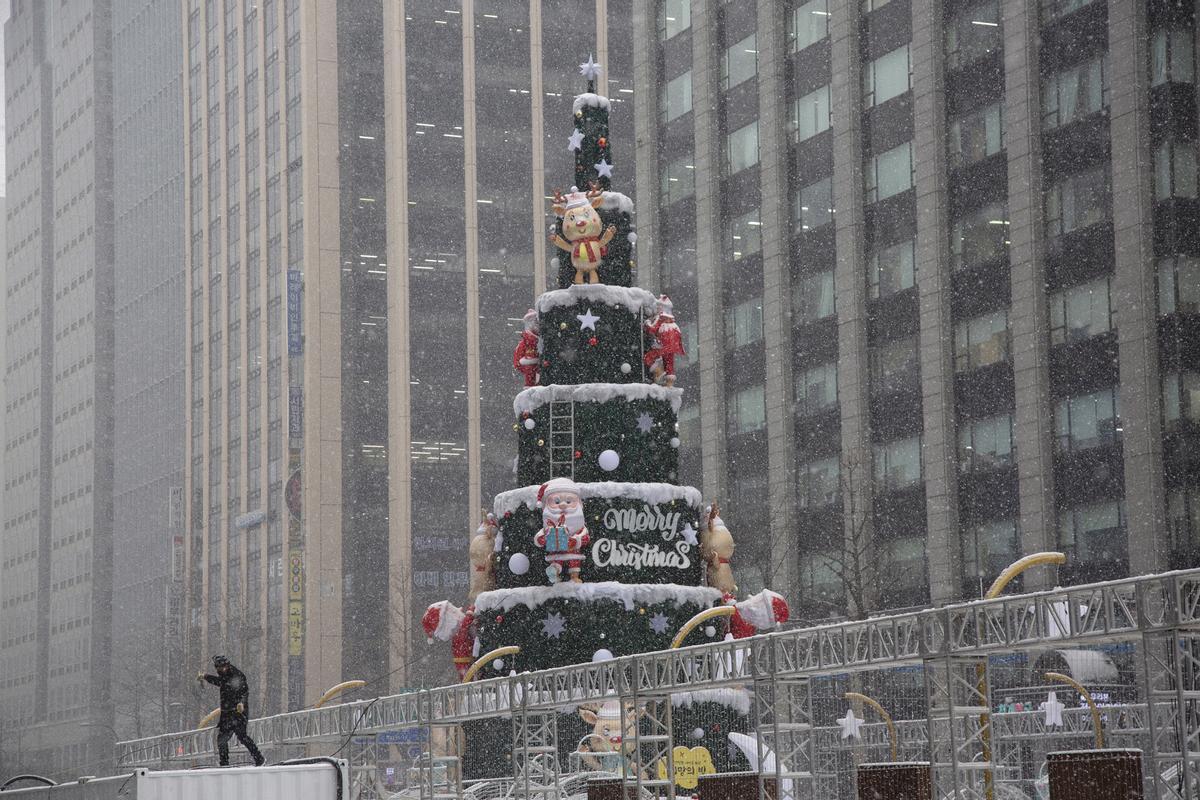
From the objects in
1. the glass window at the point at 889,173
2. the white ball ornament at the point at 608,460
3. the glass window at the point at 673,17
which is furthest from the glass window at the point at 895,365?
the white ball ornament at the point at 608,460

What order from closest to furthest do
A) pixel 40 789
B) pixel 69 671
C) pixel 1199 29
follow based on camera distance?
pixel 40 789 → pixel 1199 29 → pixel 69 671

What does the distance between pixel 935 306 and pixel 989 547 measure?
8.75 meters

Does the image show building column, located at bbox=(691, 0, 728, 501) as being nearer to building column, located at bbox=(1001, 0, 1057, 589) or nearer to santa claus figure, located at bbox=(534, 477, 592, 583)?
building column, located at bbox=(1001, 0, 1057, 589)

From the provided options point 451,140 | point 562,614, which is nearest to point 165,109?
point 451,140

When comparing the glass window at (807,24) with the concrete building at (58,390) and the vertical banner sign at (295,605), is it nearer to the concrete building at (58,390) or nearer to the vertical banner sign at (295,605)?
the vertical banner sign at (295,605)

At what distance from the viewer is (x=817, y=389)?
7025 centimetres

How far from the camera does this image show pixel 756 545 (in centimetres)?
7138

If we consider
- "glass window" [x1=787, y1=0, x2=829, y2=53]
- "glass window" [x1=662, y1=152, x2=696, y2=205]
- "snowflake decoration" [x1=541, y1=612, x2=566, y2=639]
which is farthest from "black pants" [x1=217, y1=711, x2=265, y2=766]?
"glass window" [x1=662, y1=152, x2=696, y2=205]

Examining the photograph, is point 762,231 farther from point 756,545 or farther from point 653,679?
point 653,679

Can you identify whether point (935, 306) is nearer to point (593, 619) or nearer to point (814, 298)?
point (814, 298)

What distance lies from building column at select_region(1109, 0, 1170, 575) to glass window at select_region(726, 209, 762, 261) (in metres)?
20.5

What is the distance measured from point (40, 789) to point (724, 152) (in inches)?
2257

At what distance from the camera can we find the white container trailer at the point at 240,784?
Answer: 859 inches

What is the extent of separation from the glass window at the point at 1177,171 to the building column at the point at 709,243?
24069mm
